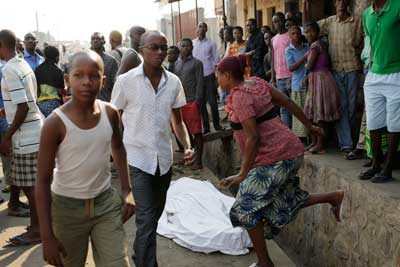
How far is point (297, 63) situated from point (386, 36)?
207cm

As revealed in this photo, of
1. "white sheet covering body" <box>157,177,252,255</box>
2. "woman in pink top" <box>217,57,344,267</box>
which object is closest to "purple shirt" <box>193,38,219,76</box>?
"white sheet covering body" <box>157,177,252,255</box>

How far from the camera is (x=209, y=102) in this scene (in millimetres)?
8797

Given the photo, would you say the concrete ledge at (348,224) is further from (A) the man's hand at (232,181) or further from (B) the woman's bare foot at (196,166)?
(B) the woman's bare foot at (196,166)

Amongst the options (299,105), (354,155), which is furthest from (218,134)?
(354,155)

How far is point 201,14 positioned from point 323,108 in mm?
13366

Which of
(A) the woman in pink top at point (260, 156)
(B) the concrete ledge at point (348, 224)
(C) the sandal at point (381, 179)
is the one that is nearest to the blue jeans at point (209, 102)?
(B) the concrete ledge at point (348, 224)

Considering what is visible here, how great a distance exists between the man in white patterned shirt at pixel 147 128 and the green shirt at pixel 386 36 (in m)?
2.12

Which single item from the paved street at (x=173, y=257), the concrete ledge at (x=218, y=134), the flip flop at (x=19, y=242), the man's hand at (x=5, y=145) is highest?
the man's hand at (x=5, y=145)

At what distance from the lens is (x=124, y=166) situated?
117 inches

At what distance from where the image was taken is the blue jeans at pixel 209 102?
330 inches

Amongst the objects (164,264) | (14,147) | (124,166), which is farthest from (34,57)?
(124,166)

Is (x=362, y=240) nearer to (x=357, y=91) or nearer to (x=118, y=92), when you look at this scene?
(x=357, y=91)

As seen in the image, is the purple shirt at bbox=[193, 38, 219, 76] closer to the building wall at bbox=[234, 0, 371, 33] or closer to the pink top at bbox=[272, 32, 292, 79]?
the building wall at bbox=[234, 0, 371, 33]

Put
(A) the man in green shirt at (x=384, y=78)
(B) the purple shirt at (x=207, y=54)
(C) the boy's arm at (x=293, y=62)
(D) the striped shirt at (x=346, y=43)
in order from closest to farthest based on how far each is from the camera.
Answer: (A) the man in green shirt at (x=384, y=78)
(D) the striped shirt at (x=346, y=43)
(C) the boy's arm at (x=293, y=62)
(B) the purple shirt at (x=207, y=54)
